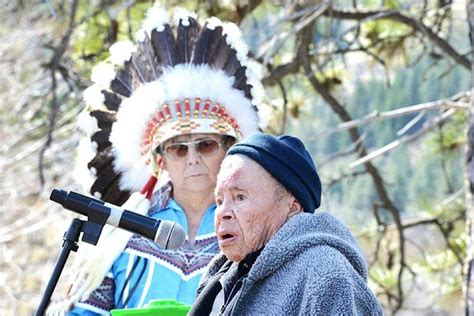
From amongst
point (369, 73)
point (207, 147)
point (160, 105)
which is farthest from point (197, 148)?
point (369, 73)

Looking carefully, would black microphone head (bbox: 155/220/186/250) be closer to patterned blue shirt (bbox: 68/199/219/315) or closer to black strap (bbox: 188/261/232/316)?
black strap (bbox: 188/261/232/316)

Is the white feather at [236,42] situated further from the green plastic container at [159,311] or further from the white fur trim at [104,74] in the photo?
the green plastic container at [159,311]

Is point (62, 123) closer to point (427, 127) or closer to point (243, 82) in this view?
point (427, 127)

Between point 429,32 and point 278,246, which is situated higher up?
point 429,32

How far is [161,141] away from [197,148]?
0.49 feet

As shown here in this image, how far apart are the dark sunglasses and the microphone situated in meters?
1.24

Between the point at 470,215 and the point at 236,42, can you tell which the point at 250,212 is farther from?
the point at 236,42

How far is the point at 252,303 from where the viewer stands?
2752 millimetres

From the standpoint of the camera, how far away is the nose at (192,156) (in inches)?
162

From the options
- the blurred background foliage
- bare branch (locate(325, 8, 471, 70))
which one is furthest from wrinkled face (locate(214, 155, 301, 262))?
bare branch (locate(325, 8, 471, 70))

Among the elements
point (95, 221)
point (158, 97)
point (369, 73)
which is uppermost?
point (369, 73)

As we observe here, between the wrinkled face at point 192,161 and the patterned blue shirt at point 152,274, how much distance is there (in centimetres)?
12

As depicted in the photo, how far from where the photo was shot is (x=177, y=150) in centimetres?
419

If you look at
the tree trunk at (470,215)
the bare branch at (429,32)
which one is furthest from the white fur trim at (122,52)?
the bare branch at (429,32)
